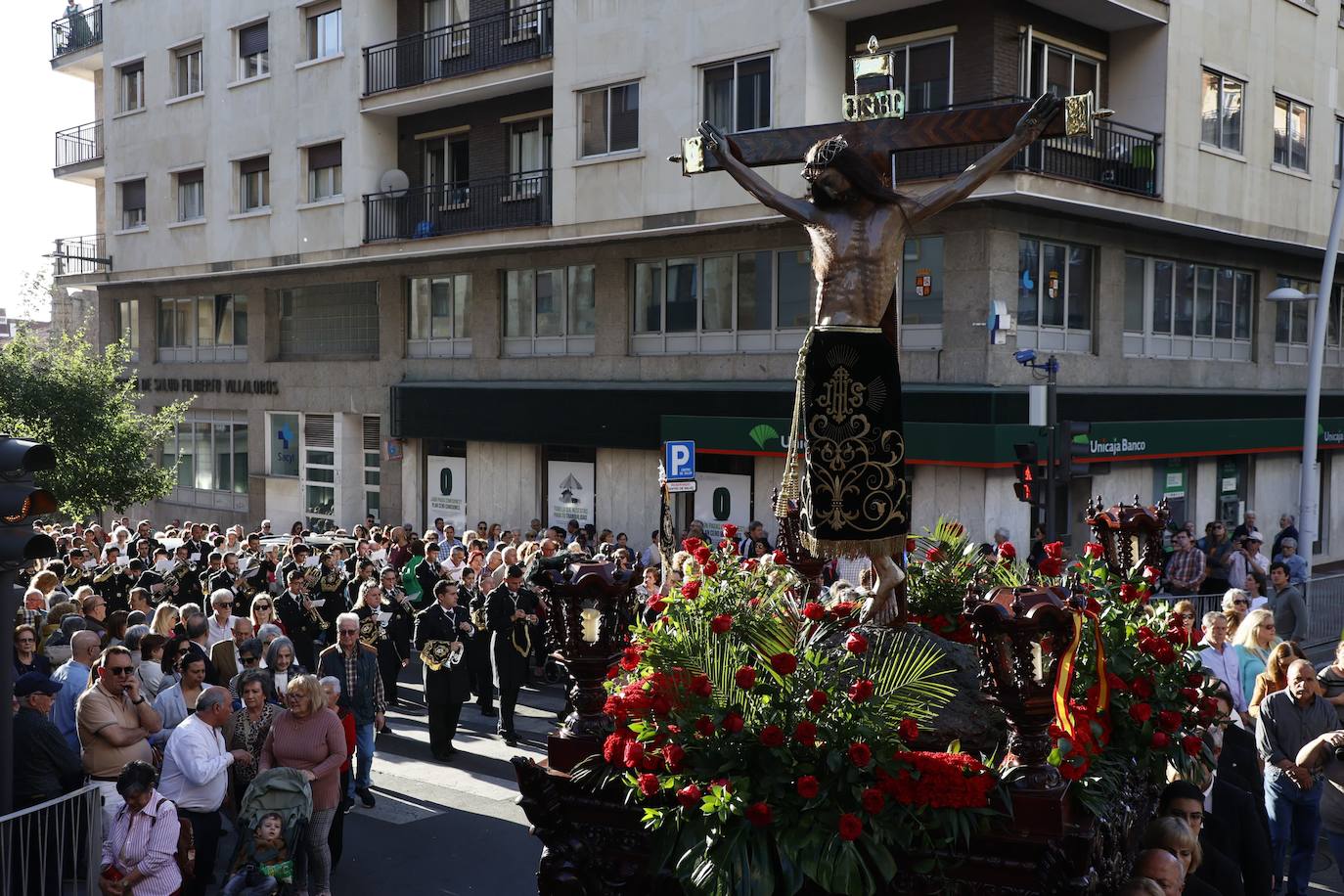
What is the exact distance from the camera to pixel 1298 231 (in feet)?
81.1

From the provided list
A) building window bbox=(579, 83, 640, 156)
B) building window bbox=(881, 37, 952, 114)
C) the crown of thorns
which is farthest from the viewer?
building window bbox=(579, 83, 640, 156)

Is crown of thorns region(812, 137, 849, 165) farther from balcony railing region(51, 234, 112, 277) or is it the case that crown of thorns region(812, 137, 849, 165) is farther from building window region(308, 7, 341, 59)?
balcony railing region(51, 234, 112, 277)

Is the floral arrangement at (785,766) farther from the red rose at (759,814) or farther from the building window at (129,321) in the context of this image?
the building window at (129,321)

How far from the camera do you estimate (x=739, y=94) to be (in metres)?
20.5

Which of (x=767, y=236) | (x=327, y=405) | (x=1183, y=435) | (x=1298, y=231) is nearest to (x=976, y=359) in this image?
(x=767, y=236)

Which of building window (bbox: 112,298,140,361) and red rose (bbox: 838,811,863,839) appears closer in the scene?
red rose (bbox: 838,811,863,839)

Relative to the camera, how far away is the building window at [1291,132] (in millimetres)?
24344

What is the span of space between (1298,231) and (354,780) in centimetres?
2116

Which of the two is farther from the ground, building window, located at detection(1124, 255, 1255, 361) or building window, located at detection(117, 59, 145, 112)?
building window, located at detection(117, 59, 145, 112)

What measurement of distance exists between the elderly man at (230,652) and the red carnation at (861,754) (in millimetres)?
7669

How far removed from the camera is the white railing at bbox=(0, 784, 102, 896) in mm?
7035

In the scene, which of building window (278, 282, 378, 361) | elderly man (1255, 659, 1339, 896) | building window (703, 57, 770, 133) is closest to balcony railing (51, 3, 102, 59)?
building window (278, 282, 378, 361)

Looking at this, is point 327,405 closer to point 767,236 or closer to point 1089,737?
point 767,236

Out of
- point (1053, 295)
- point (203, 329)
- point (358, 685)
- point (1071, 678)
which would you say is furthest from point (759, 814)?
point (203, 329)
